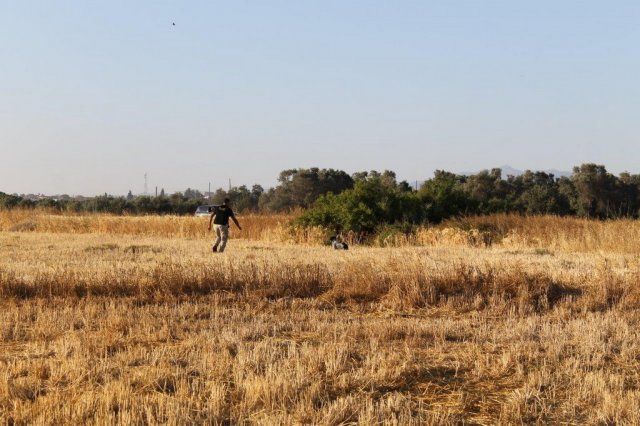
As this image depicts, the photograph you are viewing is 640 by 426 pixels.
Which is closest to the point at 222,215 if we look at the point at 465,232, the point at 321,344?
the point at 465,232

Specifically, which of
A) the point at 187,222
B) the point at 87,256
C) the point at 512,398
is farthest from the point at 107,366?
the point at 187,222

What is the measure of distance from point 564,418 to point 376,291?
5.98 meters

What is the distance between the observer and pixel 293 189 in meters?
62.1

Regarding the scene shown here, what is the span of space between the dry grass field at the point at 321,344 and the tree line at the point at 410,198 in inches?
472

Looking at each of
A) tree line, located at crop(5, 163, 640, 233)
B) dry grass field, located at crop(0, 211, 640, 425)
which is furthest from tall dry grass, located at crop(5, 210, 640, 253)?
dry grass field, located at crop(0, 211, 640, 425)

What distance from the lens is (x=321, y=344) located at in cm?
759

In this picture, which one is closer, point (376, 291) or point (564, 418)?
point (564, 418)

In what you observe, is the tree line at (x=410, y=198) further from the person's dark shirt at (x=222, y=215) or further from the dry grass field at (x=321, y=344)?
the dry grass field at (x=321, y=344)

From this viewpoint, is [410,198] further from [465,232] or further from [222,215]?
[222,215]

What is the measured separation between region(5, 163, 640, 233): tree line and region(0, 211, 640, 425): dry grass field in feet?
39.3

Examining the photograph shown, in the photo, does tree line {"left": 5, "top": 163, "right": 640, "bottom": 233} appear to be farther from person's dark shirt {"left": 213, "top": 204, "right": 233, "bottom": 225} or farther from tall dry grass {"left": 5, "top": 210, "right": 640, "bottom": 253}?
person's dark shirt {"left": 213, "top": 204, "right": 233, "bottom": 225}

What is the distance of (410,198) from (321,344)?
20542mm

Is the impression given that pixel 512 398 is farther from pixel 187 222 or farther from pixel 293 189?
pixel 293 189

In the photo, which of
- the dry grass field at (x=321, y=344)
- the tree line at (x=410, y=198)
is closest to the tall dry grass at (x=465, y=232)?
the tree line at (x=410, y=198)
